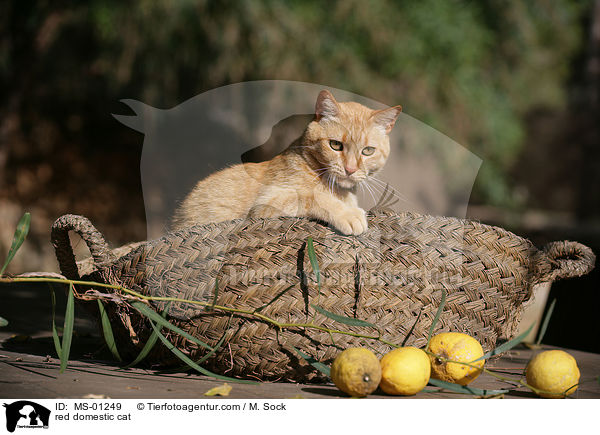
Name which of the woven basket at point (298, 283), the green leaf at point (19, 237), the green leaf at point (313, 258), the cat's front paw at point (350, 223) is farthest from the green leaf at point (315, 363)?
the green leaf at point (19, 237)

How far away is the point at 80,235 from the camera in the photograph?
1.26 metres

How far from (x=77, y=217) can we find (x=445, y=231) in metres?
0.79

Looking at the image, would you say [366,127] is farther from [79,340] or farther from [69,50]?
[69,50]

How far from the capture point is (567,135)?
33.2ft

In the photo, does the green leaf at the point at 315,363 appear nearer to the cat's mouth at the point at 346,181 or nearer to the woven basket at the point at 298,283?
the woven basket at the point at 298,283

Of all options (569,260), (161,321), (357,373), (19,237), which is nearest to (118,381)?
(161,321)

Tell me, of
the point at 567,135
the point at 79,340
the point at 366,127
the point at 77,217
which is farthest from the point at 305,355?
the point at 567,135

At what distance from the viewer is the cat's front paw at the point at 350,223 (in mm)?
1210

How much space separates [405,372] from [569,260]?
1.90 ft

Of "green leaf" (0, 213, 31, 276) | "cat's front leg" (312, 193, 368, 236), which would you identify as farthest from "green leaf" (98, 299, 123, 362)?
"cat's front leg" (312, 193, 368, 236)

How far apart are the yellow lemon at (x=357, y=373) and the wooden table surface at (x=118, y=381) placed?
0.16 ft

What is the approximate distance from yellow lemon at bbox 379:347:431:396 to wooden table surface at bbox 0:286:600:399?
0.03 meters
